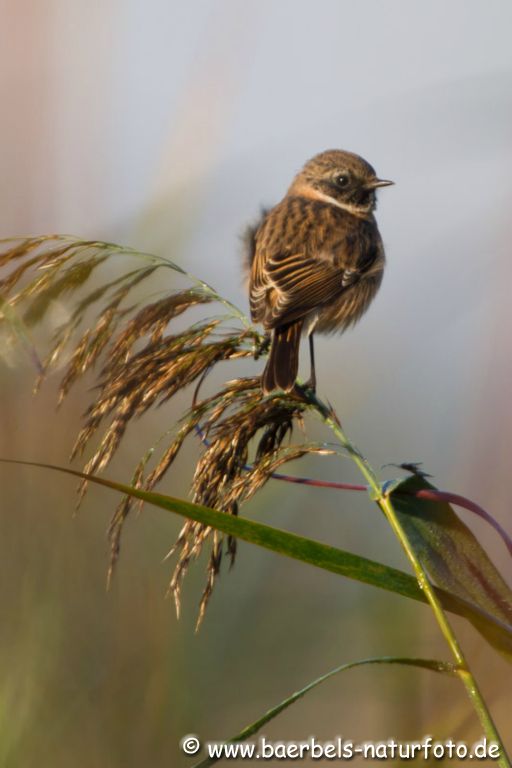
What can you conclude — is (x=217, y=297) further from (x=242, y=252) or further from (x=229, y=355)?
(x=242, y=252)

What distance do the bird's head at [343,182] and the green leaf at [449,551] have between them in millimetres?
2429

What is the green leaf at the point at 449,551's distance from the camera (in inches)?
57.2

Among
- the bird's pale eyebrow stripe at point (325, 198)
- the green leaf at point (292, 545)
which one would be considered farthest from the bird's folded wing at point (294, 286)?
the green leaf at point (292, 545)

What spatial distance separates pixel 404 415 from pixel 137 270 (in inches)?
43.7

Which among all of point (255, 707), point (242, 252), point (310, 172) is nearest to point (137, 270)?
point (255, 707)

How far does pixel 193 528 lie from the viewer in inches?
68.8

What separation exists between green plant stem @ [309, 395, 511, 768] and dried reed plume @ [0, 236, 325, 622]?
12 centimetres

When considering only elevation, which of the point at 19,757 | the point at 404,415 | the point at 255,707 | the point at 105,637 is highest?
the point at 404,415

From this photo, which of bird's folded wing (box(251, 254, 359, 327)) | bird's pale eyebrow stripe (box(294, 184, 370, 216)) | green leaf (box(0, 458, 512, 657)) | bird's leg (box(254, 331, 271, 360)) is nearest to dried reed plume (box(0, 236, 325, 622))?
bird's leg (box(254, 331, 271, 360))

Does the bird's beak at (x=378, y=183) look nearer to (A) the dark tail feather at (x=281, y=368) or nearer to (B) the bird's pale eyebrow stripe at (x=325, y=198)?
(B) the bird's pale eyebrow stripe at (x=325, y=198)

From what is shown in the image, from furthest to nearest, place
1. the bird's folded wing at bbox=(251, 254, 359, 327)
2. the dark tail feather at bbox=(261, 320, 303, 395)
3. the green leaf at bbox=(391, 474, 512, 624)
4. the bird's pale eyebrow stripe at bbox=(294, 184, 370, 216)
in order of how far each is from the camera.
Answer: the bird's pale eyebrow stripe at bbox=(294, 184, 370, 216), the bird's folded wing at bbox=(251, 254, 359, 327), the dark tail feather at bbox=(261, 320, 303, 395), the green leaf at bbox=(391, 474, 512, 624)

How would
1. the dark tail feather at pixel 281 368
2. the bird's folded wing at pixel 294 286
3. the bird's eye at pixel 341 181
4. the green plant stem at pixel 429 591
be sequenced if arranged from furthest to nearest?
the bird's eye at pixel 341 181
the bird's folded wing at pixel 294 286
the dark tail feather at pixel 281 368
the green plant stem at pixel 429 591

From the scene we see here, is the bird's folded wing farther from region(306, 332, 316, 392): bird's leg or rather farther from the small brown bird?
region(306, 332, 316, 392): bird's leg

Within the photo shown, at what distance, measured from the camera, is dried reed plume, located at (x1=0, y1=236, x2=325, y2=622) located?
5.66ft
